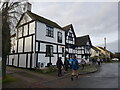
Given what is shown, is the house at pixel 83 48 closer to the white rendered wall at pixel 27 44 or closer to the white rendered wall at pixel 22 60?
the white rendered wall at pixel 27 44

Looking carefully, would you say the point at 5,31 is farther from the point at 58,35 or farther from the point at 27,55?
the point at 58,35

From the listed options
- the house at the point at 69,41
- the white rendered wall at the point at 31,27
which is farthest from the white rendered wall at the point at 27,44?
the house at the point at 69,41

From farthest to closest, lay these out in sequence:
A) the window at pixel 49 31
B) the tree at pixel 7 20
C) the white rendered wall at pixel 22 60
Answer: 1. the window at pixel 49 31
2. the white rendered wall at pixel 22 60
3. the tree at pixel 7 20

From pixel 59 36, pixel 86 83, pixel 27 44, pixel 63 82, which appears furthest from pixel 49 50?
pixel 86 83

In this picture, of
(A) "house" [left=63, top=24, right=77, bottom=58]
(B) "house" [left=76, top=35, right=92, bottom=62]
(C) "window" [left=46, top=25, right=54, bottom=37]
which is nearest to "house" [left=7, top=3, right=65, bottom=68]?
(C) "window" [left=46, top=25, right=54, bottom=37]

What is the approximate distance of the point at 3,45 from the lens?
27.8ft

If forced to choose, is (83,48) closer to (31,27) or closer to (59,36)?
(59,36)

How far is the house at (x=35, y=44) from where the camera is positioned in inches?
612

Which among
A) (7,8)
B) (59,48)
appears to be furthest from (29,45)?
(7,8)

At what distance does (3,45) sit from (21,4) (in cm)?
496

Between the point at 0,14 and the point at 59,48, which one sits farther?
the point at 59,48

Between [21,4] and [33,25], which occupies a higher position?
[21,4]

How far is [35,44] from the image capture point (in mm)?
15352

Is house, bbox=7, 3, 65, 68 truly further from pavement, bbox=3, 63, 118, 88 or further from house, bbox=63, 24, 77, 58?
pavement, bbox=3, 63, 118, 88
